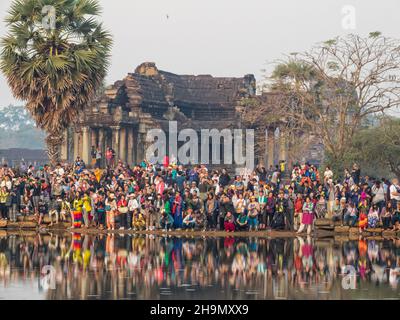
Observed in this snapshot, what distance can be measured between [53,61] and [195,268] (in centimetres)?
1872

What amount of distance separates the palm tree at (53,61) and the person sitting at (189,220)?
27.7 ft

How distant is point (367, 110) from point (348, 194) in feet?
32.9

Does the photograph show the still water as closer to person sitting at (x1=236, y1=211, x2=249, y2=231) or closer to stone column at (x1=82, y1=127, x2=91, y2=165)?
person sitting at (x1=236, y1=211, x2=249, y2=231)

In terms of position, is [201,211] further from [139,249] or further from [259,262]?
[259,262]

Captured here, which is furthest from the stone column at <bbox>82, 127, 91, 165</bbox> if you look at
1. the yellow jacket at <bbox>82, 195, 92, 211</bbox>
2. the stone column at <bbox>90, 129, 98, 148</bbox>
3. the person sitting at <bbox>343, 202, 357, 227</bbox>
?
the person sitting at <bbox>343, 202, 357, 227</bbox>

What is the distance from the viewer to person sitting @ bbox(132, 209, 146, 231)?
116 feet

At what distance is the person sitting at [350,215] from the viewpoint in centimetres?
3378

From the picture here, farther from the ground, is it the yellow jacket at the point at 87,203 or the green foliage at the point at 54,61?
the green foliage at the point at 54,61

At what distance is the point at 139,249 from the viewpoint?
28.6 meters

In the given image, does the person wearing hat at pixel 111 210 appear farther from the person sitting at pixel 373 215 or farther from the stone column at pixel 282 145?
the stone column at pixel 282 145

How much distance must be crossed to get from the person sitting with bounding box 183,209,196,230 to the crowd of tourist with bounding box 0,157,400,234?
0.03 metres

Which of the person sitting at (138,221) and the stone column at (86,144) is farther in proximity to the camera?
the stone column at (86,144)

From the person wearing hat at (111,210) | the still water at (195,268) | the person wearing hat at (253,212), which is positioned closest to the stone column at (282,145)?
the person wearing hat at (253,212)
